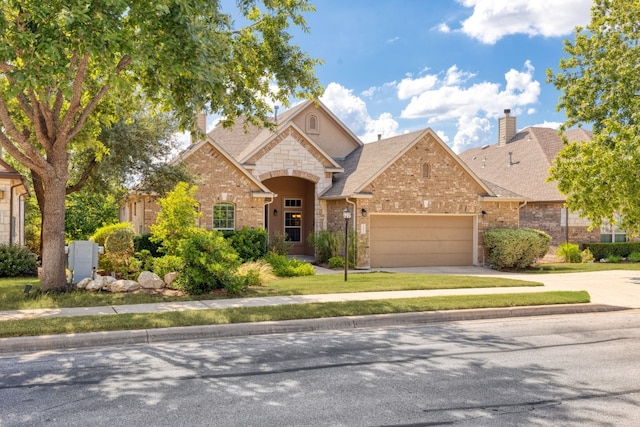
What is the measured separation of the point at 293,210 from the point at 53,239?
1509 centimetres

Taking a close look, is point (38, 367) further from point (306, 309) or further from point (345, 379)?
point (306, 309)

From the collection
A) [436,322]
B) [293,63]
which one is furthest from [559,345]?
[293,63]

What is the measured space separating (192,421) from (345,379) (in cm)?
212

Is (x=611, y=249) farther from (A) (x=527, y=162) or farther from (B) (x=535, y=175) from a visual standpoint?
(A) (x=527, y=162)

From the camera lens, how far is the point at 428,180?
2317cm

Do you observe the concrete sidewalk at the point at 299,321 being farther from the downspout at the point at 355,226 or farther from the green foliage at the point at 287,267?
the downspout at the point at 355,226

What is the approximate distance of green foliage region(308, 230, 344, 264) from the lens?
22.6m

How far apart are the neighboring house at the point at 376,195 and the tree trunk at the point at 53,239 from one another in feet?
24.8

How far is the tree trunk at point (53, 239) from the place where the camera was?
42.5ft

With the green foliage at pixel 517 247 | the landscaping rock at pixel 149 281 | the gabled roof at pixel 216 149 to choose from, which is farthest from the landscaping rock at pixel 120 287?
the green foliage at pixel 517 247

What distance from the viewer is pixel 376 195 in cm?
2238

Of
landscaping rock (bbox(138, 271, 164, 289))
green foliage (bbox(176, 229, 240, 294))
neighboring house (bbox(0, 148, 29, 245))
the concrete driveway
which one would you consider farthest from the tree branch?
the concrete driveway

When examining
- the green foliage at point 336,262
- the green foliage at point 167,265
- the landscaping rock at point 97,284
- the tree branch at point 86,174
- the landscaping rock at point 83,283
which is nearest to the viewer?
the landscaping rock at point 97,284

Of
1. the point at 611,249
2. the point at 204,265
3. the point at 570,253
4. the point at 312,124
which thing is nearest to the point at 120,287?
the point at 204,265
